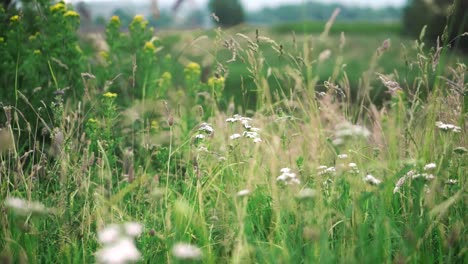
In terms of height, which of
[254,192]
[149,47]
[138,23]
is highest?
[138,23]

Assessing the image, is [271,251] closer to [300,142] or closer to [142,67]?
[300,142]

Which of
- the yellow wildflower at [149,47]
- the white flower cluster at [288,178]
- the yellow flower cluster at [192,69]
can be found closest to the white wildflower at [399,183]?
the white flower cluster at [288,178]

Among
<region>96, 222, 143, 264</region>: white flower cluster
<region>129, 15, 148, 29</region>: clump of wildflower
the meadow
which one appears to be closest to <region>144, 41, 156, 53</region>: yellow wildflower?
<region>129, 15, 148, 29</region>: clump of wildflower

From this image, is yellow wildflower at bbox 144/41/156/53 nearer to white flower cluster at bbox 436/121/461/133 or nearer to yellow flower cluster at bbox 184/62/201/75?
yellow flower cluster at bbox 184/62/201/75

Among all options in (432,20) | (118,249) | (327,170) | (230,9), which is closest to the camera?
(118,249)

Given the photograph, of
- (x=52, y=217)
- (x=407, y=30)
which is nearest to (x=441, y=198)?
(x=52, y=217)

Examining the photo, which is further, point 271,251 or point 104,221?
point 104,221

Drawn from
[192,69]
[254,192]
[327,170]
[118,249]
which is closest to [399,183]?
[327,170]

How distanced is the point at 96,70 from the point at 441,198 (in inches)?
134

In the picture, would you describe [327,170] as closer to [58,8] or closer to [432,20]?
[58,8]

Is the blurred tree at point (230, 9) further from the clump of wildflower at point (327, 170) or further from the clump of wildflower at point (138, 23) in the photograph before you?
the clump of wildflower at point (327, 170)

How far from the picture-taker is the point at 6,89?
5086 millimetres

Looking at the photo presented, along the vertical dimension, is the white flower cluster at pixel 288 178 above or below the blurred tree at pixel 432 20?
above

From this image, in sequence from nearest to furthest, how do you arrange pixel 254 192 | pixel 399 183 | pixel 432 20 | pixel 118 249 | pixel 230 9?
pixel 118 249, pixel 399 183, pixel 254 192, pixel 432 20, pixel 230 9
